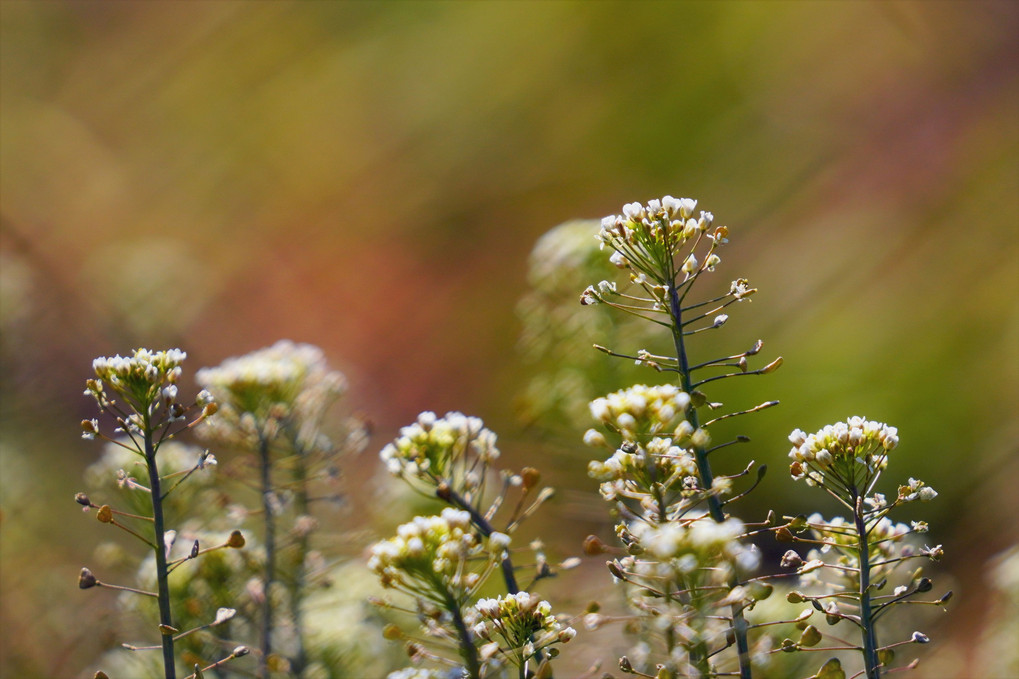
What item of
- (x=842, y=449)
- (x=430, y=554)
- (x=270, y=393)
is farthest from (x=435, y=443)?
(x=270, y=393)

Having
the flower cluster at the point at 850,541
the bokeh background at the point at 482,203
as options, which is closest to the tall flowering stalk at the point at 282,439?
the flower cluster at the point at 850,541

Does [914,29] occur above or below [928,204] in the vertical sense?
above

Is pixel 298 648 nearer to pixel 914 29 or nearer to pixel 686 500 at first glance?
pixel 686 500

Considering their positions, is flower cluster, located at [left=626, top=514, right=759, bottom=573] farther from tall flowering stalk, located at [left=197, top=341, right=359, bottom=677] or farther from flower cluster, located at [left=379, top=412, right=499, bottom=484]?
tall flowering stalk, located at [left=197, top=341, right=359, bottom=677]

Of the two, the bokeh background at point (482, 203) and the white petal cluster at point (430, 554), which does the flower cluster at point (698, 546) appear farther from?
the bokeh background at point (482, 203)

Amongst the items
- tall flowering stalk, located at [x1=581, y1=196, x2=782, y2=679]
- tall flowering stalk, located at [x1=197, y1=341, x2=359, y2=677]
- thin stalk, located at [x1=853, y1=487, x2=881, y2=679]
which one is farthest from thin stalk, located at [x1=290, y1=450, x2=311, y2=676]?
thin stalk, located at [x1=853, y1=487, x2=881, y2=679]

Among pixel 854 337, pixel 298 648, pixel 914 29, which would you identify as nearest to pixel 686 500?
pixel 298 648
